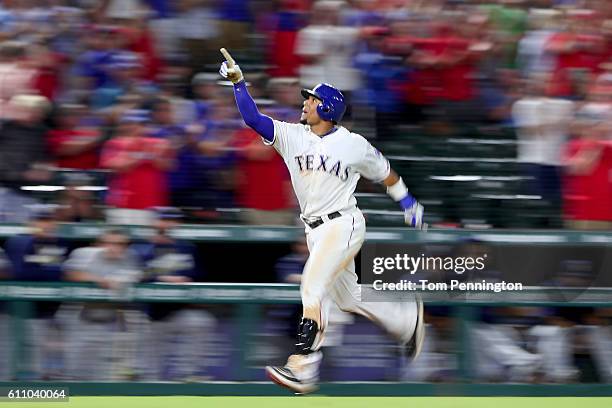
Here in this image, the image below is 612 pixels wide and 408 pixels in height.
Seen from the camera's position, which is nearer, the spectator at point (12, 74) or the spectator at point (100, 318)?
the spectator at point (100, 318)

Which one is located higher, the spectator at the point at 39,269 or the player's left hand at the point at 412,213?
the player's left hand at the point at 412,213

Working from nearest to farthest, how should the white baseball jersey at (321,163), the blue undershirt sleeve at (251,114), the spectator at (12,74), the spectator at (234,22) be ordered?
the blue undershirt sleeve at (251,114) < the white baseball jersey at (321,163) < the spectator at (12,74) < the spectator at (234,22)

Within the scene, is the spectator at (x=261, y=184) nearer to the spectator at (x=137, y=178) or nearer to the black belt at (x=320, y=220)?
the spectator at (x=137, y=178)

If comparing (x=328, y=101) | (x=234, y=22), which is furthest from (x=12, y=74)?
(x=328, y=101)

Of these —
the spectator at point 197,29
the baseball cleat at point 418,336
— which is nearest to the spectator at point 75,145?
the spectator at point 197,29
